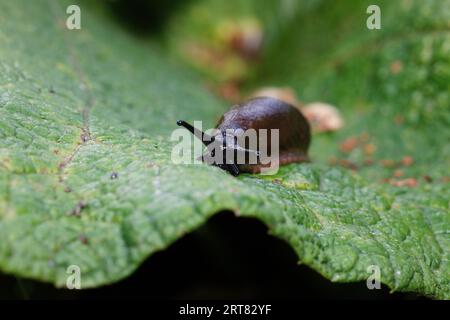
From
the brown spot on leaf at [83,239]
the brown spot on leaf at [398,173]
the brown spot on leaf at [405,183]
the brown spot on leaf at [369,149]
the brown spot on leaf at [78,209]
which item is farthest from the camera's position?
the brown spot on leaf at [369,149]

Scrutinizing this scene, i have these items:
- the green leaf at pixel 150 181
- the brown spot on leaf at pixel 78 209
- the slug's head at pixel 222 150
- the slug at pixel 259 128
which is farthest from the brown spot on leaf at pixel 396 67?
the brown spot on leaf at pixel 78 209

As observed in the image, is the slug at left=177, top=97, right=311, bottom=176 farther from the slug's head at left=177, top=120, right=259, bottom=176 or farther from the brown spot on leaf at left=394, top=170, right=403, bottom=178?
the brown spot on leaf at left=394, top=170, right=403, bottom=178

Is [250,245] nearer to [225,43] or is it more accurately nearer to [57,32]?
[57,32]

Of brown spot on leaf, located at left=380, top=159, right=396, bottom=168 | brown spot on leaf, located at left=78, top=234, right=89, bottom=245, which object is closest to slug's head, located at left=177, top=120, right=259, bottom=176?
brown spot on leaf, located at left=78, top=234, right=89, bottom=245

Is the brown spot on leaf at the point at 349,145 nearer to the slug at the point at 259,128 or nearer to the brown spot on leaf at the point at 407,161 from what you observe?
the brown spot on leaf at the point at 407,161

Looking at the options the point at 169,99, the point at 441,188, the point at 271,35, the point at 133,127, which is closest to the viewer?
the point at 133,127

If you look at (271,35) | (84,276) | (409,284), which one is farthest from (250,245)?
(271,35)
